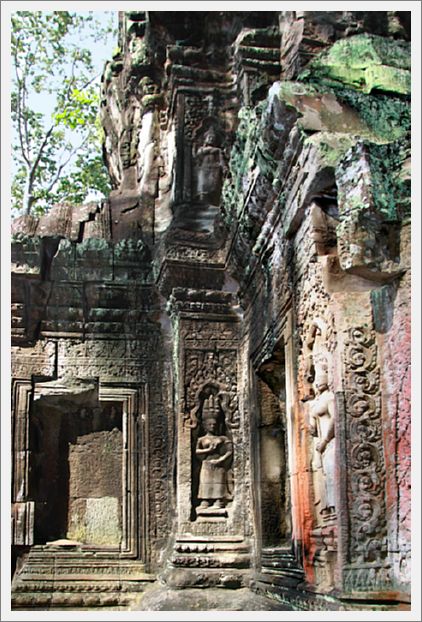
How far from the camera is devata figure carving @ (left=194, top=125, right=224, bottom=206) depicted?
8.24 m

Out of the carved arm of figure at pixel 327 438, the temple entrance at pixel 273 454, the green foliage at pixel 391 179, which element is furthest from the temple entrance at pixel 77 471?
the green foliage at pixel 391 179

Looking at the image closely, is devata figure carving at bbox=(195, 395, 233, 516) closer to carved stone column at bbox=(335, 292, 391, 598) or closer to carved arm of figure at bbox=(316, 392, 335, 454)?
carved arm of figure at bbox=(316, 392, 335, 454)

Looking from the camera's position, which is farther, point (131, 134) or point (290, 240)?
point (131, 134)

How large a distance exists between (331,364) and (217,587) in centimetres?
299

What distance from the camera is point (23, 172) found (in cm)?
1741

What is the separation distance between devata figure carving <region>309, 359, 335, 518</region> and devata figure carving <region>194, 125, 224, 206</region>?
11.4 ft

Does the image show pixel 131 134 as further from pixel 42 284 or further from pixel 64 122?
pixel 64 122

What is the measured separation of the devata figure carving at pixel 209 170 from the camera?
824cm

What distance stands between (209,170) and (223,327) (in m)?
1.63

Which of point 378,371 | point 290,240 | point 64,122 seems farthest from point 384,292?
point 64,122

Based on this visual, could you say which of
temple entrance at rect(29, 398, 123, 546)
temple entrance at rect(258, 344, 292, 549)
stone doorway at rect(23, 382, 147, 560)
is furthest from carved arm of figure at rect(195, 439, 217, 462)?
temple entrance at rect(29, 398, 123, 546)

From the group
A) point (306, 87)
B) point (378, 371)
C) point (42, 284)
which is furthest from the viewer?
point (42, 284)

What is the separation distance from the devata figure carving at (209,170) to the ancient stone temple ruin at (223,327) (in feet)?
0.07

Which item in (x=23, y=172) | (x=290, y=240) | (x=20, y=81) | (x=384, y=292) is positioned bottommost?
(x=384, y=292)
